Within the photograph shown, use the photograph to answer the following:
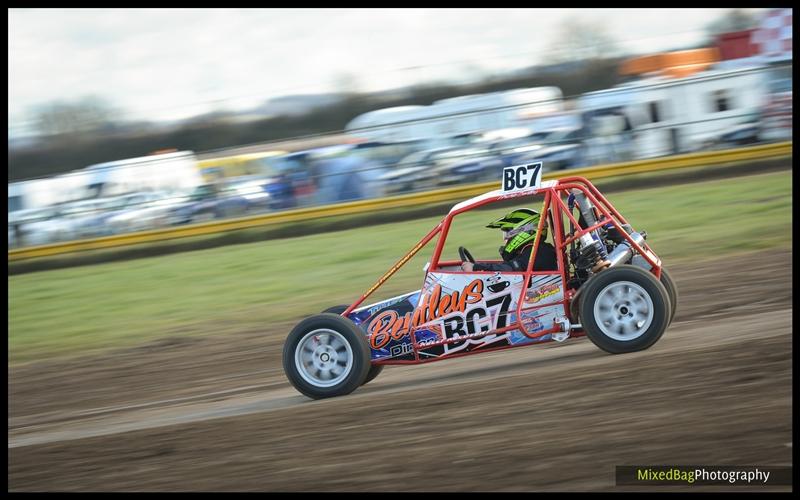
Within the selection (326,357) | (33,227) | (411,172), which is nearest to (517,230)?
(326,357)

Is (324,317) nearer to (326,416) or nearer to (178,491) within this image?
(326,416)

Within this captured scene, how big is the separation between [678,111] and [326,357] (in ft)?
36.6

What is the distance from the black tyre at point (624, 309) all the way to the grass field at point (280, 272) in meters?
5.61

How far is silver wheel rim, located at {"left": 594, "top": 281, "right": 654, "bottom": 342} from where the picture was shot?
6.70 m

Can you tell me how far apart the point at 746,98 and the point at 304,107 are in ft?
61.1

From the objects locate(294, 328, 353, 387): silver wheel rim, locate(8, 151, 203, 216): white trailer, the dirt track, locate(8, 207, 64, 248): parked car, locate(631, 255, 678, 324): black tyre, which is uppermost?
locate(8, 151, 203, 216): white trailer

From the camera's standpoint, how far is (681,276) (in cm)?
Answer: 1117

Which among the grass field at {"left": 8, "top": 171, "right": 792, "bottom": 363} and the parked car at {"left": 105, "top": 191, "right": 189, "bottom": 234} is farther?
the parked car at {"left": 105, "top": 191, "right": 189, "bottom": 234}

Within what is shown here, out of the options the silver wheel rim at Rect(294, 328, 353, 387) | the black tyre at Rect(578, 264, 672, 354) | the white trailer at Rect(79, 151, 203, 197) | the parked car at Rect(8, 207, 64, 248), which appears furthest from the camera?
the parked car at Rect(8, 207, 64, 248)

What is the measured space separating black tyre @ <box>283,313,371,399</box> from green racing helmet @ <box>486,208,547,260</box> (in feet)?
4.30

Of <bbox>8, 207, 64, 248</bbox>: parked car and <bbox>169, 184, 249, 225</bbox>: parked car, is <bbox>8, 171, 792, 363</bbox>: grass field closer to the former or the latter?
<bbox>169, 184, 249, 225</bbox>: parked car

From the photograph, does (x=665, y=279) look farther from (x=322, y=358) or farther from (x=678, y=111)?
(x=678, y=111)

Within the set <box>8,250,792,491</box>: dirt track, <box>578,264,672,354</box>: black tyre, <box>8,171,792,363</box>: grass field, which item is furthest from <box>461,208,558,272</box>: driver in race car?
<box>8,171,792,363</box>: grass field

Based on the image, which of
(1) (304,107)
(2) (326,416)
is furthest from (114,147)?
(2) (326,416)
